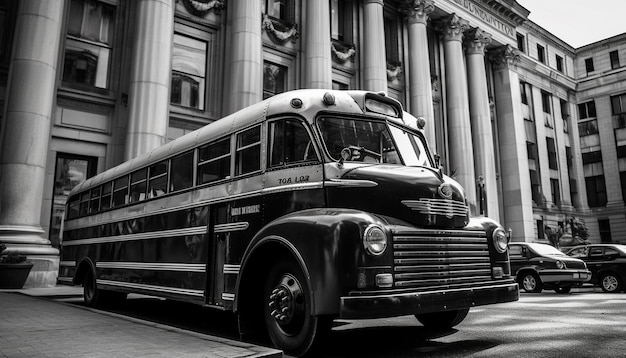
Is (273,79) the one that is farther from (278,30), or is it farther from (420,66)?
(420,66)

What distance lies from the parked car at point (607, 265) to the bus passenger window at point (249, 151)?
14.3 metres

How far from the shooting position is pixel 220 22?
68.4 ft

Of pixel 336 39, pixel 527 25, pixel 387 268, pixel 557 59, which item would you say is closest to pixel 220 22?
pixel 336 39

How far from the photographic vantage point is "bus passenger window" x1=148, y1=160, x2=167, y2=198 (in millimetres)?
8266

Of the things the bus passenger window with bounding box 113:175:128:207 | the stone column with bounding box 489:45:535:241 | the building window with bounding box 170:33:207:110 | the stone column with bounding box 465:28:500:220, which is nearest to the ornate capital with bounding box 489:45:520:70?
the stone column with bounding box 489:45:535:241

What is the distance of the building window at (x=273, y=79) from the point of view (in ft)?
73.8

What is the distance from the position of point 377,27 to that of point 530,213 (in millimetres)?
17890

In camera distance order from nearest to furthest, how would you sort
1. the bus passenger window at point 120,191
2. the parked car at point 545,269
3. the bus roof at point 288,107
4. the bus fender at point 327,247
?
the bus fender at point 327,247, the bus roof at point 288,107, the bus passenger window at point 120,191, the parked car at point 545,269

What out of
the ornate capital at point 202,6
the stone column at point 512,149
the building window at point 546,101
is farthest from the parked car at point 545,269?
the building window at point 546,101

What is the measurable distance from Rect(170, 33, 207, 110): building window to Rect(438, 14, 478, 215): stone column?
16.1 meters

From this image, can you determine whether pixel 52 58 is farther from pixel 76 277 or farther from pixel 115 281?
pixel 115 281

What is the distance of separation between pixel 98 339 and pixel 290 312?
7.69 feet

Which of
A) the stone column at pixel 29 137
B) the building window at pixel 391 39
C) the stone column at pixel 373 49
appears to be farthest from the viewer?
the building window at pixel 391 39

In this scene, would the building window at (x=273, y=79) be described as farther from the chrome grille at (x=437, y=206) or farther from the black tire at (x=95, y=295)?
the chrome grille at (x=437, y=206)
